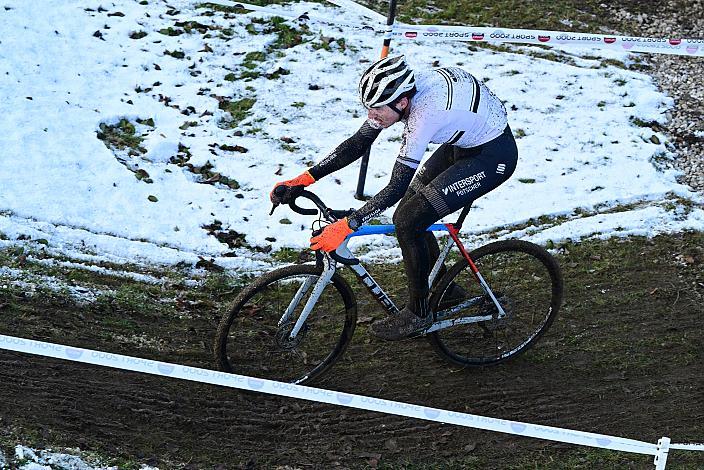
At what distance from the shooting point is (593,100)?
430 inches

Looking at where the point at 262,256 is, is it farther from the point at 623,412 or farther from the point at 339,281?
the point at 623,412

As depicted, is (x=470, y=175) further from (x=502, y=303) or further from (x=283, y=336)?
(x=283, y=336)

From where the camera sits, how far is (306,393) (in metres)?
4.98

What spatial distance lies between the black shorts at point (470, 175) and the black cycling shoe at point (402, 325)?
3.07 feet

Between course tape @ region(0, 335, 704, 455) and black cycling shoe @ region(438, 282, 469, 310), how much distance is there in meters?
1.76

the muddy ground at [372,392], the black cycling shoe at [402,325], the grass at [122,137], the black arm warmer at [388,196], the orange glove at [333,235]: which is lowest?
the muddy ground at [372,392]

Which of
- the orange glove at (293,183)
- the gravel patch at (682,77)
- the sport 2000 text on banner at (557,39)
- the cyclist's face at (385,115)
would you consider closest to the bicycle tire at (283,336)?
the orange glove at (293,183)

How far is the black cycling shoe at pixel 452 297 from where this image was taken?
6645mm

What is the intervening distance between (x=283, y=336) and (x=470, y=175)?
1.96 metres

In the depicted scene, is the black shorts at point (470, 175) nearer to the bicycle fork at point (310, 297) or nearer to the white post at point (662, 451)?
the bicycle fork at point (310, 297)

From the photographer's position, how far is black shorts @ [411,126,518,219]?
602cm

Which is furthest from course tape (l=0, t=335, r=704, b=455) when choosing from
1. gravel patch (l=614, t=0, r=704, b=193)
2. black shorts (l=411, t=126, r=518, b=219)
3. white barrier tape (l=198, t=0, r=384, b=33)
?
white barrier tape (l=198, t=0, r=384, b=33)

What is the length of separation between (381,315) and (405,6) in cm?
699

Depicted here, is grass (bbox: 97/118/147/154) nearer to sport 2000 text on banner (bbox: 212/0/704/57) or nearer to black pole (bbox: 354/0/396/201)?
black pole (bbox: 354/0/396/201)
